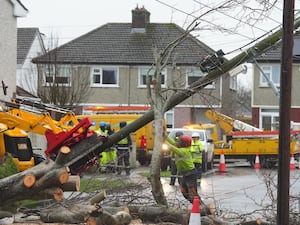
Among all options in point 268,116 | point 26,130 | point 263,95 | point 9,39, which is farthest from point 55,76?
point 26,130

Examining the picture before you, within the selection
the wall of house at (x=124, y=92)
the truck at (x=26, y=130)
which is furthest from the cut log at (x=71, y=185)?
the wall of house at (x=124, y=92)

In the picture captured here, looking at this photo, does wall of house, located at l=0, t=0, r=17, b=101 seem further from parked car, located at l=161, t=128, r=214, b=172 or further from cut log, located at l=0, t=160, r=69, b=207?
cut log, located at l=0, t=160, r=69, b=207

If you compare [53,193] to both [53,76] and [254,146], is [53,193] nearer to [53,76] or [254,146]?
[254,146]

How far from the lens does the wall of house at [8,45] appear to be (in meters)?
24.1

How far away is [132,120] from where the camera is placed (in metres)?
26.9

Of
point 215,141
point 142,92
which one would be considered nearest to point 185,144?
point 215,141

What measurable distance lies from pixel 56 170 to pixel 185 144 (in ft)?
14.8

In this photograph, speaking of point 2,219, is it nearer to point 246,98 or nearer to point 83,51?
point 83,51

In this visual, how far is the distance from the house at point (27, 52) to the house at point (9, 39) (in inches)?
549

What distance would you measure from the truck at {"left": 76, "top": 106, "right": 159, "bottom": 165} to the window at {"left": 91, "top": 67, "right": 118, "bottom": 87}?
12.7 metres

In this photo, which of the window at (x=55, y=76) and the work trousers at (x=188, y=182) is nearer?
the work trousers at (x=188, y=182)

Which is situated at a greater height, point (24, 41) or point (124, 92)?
point (24, 41)

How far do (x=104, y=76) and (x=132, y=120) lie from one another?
15.5 meters

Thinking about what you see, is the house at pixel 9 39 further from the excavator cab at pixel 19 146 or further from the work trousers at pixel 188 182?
the work trousers at pixel 188 182
